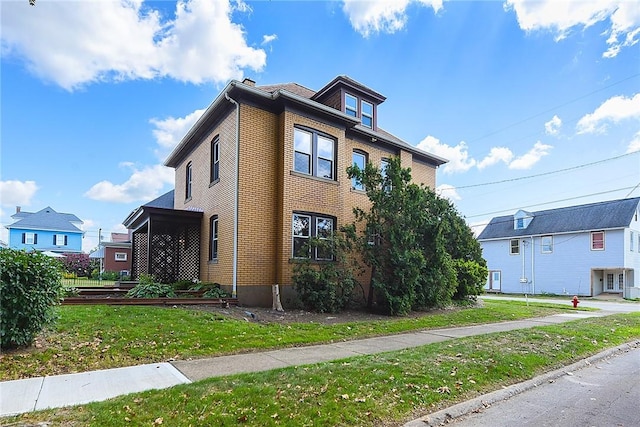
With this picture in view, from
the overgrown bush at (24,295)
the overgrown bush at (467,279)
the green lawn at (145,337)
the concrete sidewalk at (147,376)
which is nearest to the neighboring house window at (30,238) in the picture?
the green lawn at (145,337)

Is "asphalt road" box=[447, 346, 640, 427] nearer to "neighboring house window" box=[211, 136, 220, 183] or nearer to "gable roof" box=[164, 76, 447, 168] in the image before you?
"gable roof" box=[164, 76, 447, 168]

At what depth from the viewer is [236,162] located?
12125 mm

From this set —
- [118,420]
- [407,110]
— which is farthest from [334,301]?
[407,110]

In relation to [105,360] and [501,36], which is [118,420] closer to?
[105,360]

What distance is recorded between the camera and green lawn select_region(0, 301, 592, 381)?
5.70 metres

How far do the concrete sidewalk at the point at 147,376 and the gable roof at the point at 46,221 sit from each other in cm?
4661

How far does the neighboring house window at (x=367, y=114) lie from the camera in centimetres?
1631

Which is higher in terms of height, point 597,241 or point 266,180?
point 266,180

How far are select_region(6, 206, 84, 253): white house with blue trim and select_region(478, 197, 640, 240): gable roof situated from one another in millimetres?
Result: 45902

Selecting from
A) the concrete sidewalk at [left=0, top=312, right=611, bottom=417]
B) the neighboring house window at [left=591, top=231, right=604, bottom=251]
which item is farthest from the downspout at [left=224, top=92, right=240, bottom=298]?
the neighboring house window at [left=591, top=231, right=604, bottom=251]

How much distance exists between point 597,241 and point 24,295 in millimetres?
36341

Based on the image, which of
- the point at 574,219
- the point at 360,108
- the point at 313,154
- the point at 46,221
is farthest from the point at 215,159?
the point at 46,221

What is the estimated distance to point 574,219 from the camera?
32375 mm

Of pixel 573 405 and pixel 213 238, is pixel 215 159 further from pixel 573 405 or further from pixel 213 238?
pixel 573 405
